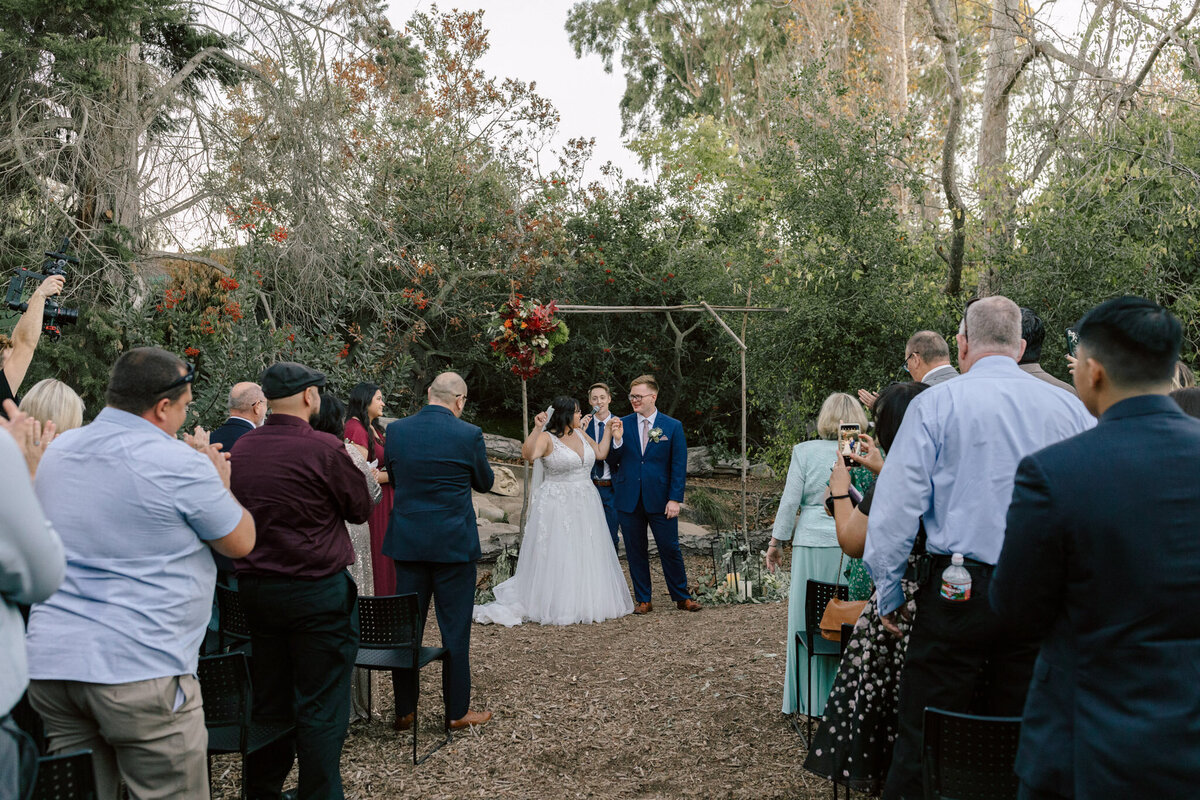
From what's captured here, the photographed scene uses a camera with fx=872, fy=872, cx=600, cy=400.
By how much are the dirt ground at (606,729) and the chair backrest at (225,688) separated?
0.92 meters

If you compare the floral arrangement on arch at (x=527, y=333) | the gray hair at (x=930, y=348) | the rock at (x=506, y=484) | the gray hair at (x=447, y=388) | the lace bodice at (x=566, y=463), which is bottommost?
the rock at (x=506, y=484)

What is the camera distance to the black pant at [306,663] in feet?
11.3

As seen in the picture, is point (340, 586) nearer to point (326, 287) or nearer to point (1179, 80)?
point (326, 287)

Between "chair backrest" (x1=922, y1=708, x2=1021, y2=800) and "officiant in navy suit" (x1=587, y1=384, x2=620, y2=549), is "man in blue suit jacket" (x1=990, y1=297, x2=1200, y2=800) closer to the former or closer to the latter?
"chair backrest" (x1=922, y1=708, x2=1021, y2=800)

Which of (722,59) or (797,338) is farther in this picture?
(722,59)

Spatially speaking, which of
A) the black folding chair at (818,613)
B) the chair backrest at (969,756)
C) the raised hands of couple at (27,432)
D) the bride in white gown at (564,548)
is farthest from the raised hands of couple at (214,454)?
the bride in white gown at (564,548)

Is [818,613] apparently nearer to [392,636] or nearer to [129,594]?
[392,636]

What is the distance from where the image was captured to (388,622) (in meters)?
4.54

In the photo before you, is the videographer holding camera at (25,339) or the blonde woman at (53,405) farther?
the videographer holding camera at (25,339)

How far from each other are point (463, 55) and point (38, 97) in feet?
23.2

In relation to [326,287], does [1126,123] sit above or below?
above

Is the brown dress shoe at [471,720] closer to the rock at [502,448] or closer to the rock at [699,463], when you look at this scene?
the rock at [502,448]

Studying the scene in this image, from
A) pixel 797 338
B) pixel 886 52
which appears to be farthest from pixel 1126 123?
pixel 886 52

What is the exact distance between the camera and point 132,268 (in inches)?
302
